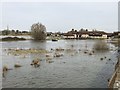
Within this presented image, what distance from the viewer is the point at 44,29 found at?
126 metres

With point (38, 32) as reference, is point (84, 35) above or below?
below

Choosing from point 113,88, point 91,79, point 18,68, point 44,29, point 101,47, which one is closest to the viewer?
point 113,88

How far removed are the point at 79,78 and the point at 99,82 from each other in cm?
247

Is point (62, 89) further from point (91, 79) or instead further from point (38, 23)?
point (38, 23)

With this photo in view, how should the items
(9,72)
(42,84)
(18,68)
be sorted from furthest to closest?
1. (18,68)
2. (9,72)
3. (42,84)

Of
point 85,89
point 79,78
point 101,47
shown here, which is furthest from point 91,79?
point 101,47

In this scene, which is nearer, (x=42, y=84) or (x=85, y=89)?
(x=85, y=89)

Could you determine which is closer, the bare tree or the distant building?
the bare tree

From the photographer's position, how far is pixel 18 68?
29.6m

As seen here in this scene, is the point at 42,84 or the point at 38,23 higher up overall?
the point at 38,23

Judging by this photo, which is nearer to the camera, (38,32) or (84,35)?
(38,32)

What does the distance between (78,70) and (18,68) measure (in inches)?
285

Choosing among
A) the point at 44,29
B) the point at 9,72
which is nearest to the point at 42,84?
the point at 9,72

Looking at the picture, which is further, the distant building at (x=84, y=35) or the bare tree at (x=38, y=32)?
the distant building at (x=84, y=35)
